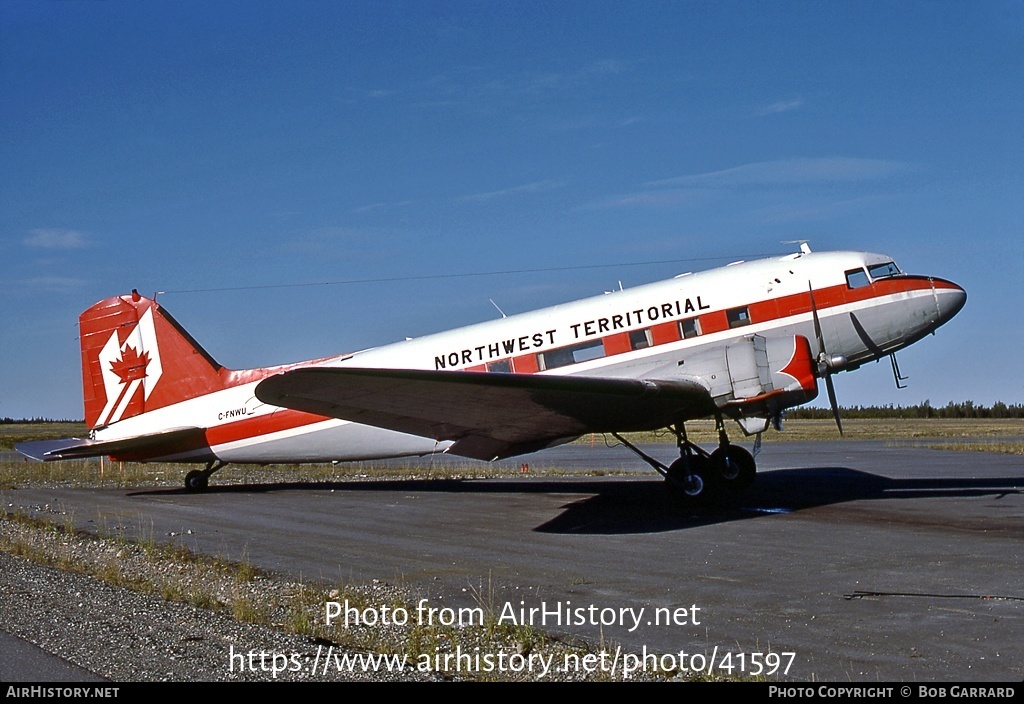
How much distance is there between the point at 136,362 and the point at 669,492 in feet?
40.2

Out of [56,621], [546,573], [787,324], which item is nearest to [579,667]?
[546,573]

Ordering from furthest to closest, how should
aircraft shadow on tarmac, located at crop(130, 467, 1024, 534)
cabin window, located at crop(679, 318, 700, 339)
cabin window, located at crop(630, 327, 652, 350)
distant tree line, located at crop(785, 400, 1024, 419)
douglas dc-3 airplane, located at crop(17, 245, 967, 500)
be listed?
distant tree line, located at crop(785, 400, 1024, 419) → cabin window, located at crop(630, 327, 652, 350) → cabin window, located at crop(679, 318, 700, 339) → aircraft shadow on tarmac, located at crop(130, 467, 1024, 534) → douglas dc-3 airplane, located at crop(17, 245, 967, 500)

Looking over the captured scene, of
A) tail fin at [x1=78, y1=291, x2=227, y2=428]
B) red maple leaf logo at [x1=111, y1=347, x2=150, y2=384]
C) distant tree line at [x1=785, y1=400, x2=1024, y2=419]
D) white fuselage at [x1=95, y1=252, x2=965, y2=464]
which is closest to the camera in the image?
white fuselage at [x1=95, y1=252, x2=965, y2=464]

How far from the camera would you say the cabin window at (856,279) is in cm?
1655

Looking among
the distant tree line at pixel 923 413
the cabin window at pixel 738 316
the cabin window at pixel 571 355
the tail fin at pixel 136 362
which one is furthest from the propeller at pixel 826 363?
the distant tree line at pixel 923 413

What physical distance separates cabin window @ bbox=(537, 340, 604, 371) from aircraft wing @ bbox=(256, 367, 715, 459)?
164 centimetres

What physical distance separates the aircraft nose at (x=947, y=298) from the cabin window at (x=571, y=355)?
5.97 meters

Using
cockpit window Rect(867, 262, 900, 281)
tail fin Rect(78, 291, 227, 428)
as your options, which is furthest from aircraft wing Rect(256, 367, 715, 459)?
tail fin Rect(78, 291, 227, 428)

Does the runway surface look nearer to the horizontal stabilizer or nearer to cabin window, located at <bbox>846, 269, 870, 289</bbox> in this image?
the horizontal stabilizer

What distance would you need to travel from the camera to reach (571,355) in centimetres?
1753

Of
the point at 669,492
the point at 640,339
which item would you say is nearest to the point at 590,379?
the point at 640,339

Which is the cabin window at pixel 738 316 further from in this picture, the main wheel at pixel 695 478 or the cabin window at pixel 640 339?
the main wheel at pixel 695 478

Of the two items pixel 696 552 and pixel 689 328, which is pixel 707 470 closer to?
pixel 689 328

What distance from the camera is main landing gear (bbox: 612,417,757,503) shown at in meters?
16.0
